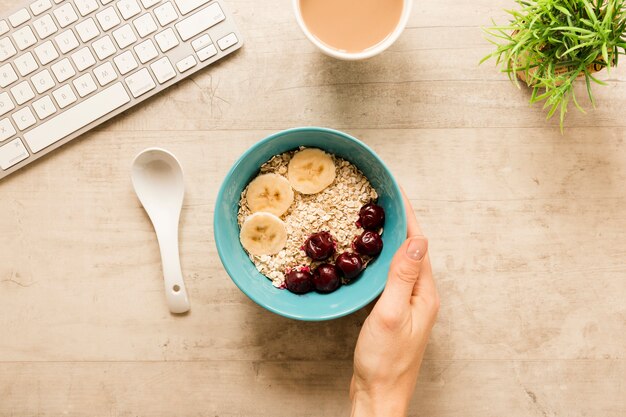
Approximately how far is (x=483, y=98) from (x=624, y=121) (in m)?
0.25

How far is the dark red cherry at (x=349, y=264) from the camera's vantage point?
75cm

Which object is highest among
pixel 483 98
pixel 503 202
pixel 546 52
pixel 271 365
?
pixel 546 52

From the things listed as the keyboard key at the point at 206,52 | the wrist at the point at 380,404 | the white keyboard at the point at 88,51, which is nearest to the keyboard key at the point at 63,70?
the white keyboard at the point at 88,51

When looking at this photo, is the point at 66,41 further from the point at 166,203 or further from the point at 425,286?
the point at 425,286

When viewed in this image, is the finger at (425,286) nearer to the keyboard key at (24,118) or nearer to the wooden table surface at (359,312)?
the wooden table surface at (359,312)

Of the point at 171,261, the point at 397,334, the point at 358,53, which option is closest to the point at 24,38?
the point at 171,261

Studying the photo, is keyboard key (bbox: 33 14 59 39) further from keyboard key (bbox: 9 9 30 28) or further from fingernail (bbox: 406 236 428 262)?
fingernail (bbox: 406 236 428 262)

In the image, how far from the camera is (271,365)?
0.87 m

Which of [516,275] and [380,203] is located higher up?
[380,203]

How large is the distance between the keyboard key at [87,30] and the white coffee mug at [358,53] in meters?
0.34

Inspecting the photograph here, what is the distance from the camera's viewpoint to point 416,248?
0.71m

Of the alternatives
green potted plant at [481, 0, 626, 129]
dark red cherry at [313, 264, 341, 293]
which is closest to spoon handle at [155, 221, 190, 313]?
dark red cherry at [313, 264, 341, 293]

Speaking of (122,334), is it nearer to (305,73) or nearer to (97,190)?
(97,190)

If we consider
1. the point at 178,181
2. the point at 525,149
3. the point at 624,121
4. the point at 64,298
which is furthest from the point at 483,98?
the point at 64,298
